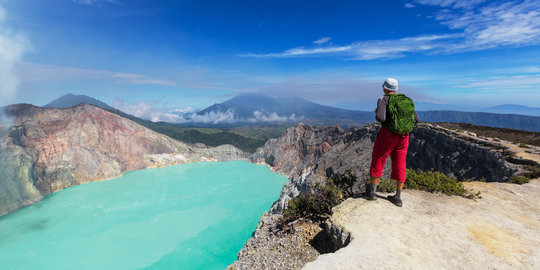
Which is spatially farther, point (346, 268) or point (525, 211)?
point (525, 211)

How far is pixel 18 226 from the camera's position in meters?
37.5

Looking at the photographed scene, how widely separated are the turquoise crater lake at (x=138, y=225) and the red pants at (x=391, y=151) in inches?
1026

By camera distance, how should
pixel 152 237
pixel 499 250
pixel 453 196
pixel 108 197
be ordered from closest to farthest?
pixel 499 250 → pixel 453 196 → pixel 152 237 → pixel 108 197

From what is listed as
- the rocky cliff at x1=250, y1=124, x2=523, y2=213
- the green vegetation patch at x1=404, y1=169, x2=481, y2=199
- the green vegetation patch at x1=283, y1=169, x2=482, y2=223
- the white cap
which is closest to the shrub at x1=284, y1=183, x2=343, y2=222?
the green vegetation patch at x1=283, y1=169, x2=482, y2=223

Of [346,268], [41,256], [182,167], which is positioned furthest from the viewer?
[182,167]

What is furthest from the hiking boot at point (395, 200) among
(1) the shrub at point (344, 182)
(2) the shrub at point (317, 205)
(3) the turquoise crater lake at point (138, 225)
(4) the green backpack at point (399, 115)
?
(3) the turquoise crater lake at point (138, 225)

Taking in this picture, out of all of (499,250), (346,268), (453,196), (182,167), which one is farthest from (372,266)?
(182,167)

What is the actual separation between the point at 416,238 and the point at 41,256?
42.7 metres

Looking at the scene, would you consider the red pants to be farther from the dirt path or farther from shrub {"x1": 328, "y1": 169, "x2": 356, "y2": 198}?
shrub {"x1": 328, "y1": 169, "x2": 356, "y2": 198}

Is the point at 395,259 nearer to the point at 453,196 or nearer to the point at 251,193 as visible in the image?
the point at 453,196

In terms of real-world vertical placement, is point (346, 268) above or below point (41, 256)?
above

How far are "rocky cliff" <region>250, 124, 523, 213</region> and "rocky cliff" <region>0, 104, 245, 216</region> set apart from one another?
152ft

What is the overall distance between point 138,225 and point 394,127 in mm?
42381

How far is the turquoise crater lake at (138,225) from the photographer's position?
91.1 feet
